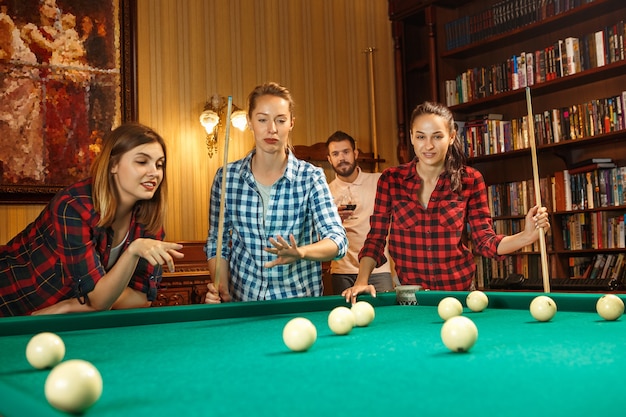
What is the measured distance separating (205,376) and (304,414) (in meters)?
0.38

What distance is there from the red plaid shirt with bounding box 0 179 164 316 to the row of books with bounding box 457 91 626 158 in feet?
11.4

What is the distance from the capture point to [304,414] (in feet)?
3.19

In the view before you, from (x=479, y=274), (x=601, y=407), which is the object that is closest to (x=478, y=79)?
(x=479, y=274)

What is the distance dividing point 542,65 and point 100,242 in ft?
12.7

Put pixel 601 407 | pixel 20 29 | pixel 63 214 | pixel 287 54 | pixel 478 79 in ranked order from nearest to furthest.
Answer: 1. pixel 601 407
2. pixel 63 214
3. pixel 20 29
4. pixel 478 79
5. pixel 287 54

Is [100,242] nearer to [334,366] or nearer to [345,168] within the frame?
[334,366]

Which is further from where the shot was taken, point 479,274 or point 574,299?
point 479,274

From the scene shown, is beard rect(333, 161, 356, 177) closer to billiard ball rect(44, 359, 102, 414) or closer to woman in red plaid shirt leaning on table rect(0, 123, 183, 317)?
woman in red plaid shirt leaning on table rect(0, 123, 183, 317)

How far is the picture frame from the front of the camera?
4.86m

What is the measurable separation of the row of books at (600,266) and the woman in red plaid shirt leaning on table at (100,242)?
3457 millimetres

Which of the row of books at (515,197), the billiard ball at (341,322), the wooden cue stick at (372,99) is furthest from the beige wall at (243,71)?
the billiard ball at (341,322)

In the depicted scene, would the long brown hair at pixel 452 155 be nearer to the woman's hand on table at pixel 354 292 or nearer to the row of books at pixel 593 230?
the woman's hand on table at pixel 354 292

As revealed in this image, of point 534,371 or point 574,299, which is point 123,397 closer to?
point 534,371

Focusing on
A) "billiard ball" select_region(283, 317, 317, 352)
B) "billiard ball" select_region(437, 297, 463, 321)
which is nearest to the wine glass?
"billiard ball" select_region(437, 297, 463, 321)
